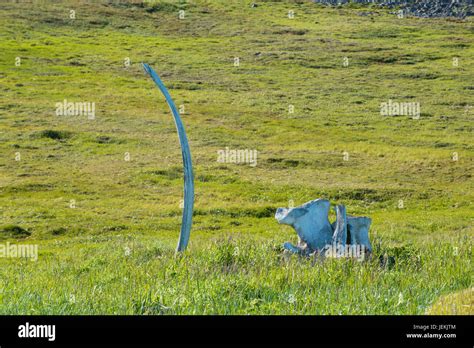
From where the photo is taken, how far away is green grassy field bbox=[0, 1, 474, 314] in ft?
45.5

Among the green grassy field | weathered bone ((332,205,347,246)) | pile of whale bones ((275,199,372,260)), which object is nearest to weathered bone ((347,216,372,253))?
pile of whale bones ((275,199,372,260))

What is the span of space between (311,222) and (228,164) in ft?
114

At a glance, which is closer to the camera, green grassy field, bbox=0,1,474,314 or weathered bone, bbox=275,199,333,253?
green grassy field, bbox=0,1,474,314

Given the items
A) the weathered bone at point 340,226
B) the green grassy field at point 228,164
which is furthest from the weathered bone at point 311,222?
the green grassy field at point 228,164

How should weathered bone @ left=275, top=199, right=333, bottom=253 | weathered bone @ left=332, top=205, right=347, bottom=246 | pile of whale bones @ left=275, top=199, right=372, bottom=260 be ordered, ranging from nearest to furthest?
pile of whale bones @ left=275, top=199, right=372, bottom=260 → weathered bone @ left=332, top=205, right=347, bottom=246 → weathered bone @ left=275, top=199, right=333, bottom=253

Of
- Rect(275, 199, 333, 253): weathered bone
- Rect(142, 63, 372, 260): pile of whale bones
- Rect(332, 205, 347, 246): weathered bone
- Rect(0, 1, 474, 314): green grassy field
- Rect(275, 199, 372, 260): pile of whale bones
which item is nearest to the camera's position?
Rect(0, 1, 474, 314): green grassy field

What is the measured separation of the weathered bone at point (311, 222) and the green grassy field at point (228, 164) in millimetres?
756

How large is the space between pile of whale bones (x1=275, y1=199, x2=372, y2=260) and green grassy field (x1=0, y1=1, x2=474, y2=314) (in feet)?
2.18

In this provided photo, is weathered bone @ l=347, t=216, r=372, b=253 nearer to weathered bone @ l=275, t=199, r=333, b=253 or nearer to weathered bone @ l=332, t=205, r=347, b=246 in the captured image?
weathered bone @ l=332, t=205, r=347, b=246

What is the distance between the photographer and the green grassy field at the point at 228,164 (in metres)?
13.9

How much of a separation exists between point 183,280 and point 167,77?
260 ft

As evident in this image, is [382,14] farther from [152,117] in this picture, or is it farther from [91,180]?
[91,180]

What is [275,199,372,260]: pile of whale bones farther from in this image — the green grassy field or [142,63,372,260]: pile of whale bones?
the green grassy field

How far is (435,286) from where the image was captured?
44.5 feet
